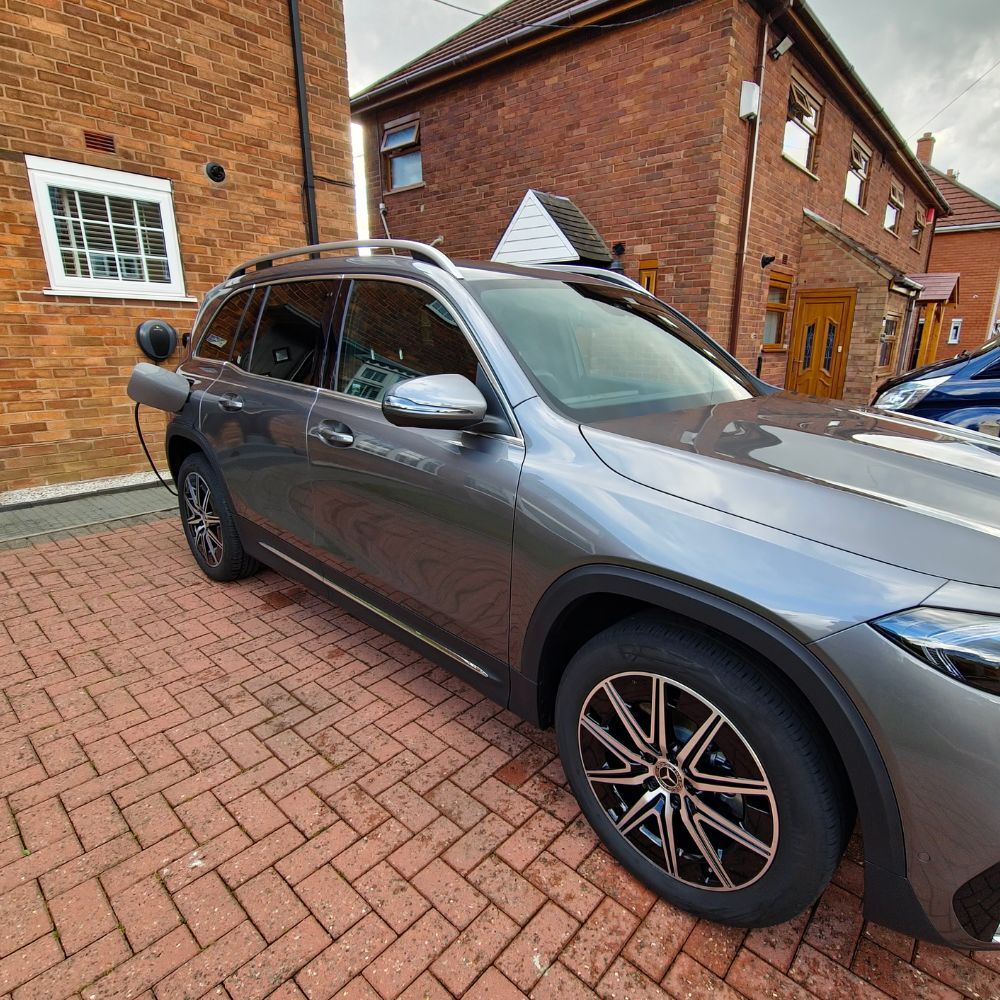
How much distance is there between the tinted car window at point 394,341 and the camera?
7.01 ft

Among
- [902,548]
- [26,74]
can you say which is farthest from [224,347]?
[26,74]

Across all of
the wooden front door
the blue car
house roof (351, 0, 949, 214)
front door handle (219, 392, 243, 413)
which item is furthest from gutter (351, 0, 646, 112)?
front door handle (219, 392, 243, 413)

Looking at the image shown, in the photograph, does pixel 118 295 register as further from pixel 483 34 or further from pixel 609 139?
pixel 483 34

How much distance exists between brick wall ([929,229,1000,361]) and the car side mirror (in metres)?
26.7

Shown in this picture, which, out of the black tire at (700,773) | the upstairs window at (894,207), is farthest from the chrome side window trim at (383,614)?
the upstairs window at (894,207)

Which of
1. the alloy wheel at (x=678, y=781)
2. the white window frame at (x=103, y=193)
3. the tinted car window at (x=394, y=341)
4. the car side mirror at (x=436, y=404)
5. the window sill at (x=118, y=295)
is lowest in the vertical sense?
the alloy wheel at (x=678, y=781)

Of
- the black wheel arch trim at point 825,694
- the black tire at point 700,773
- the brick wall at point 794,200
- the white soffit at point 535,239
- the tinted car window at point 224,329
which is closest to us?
the black wheel arch trim at point 825,694

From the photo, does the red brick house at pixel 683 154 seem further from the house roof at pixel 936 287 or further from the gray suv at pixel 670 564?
the gray suv at pixel 670 564

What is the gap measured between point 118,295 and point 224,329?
2.98 metres

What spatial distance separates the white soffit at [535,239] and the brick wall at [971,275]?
840 inches

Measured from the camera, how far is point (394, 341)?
2.37 meters

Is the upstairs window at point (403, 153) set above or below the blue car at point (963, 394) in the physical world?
above

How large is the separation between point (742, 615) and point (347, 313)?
2.05 metres

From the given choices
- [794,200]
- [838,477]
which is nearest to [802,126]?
[794,200]
